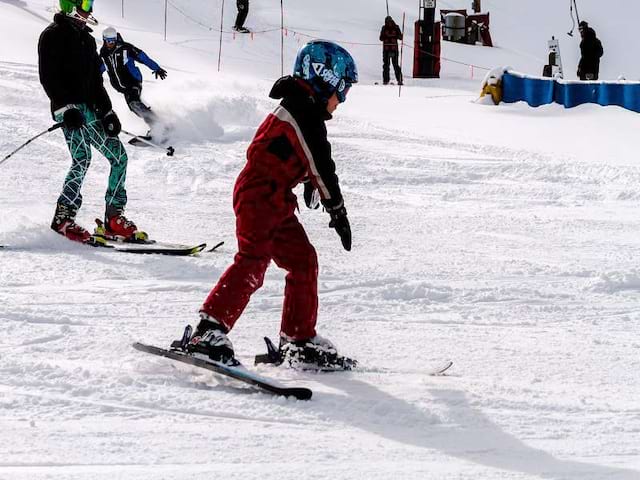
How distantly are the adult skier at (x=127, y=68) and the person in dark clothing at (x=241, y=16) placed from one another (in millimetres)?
12071

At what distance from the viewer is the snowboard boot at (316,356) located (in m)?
3.96

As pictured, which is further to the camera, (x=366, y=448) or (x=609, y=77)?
(x=609, y=77)

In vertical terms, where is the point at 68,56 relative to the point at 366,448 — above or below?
above

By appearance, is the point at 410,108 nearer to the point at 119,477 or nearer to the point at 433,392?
the point at 433,392

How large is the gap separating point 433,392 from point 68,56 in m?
3.74

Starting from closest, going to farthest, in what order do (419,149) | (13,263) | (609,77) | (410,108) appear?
(13,263) < (419,149) < (410,108) < (609,77)

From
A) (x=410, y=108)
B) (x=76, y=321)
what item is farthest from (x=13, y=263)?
(x=410, y=108)

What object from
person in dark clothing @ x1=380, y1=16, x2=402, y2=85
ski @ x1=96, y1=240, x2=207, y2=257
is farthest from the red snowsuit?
person in dark clothing @ x1=380, y1=16, x2=402, y2=85

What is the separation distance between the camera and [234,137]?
11203mm

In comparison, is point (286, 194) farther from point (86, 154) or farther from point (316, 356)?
point (86, 154)

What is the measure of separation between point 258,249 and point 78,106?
305cm

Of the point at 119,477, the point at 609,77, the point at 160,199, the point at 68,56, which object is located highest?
the point at 609,77

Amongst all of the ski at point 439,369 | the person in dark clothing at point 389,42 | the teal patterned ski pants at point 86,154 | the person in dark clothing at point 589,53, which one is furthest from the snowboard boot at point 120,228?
the person in dark clothing at point 589,53

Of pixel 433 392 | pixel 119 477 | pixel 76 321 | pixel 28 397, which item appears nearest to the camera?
pixel 119 477
